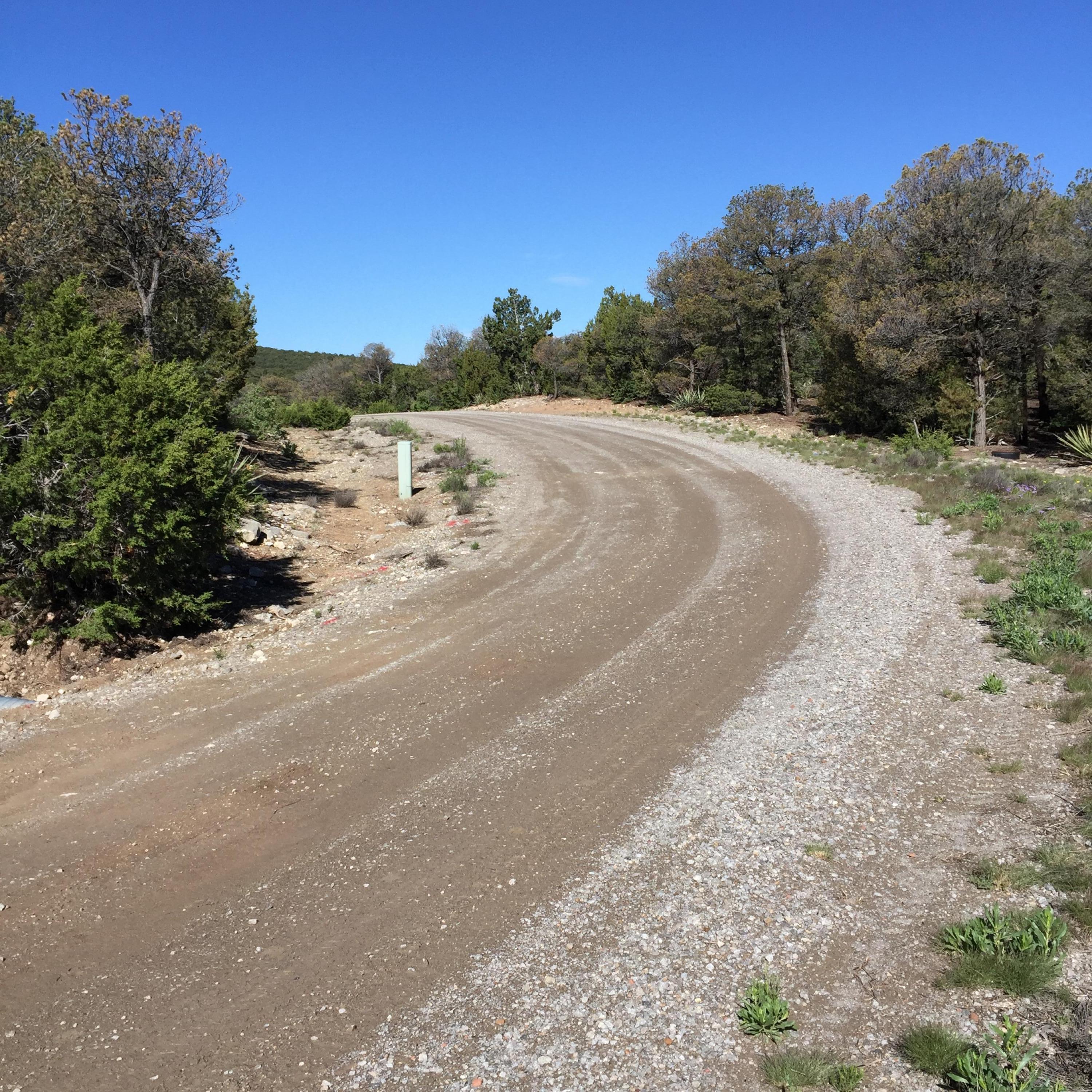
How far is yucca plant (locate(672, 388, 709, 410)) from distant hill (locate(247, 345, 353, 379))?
63292 mm

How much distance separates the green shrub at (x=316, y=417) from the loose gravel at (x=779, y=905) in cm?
2644

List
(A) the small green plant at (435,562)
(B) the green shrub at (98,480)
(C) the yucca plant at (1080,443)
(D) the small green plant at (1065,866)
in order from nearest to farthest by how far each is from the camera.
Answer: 1. (D) the small green plant at (1065,866)
2. (B) the green shrub at (98,480)
3. (A) the small green plant at (435,562)
4. (C) the yucca plant at (1080,443)

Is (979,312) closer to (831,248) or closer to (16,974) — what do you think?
(831,248)

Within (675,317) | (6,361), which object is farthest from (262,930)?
(675,317)

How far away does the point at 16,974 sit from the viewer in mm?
4078

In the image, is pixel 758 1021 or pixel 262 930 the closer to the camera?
pixel 758 1021

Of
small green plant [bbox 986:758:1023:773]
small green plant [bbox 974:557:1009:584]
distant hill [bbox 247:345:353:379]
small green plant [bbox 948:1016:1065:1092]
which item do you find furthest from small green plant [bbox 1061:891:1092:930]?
distant hill [bbox 247:345:353:379]

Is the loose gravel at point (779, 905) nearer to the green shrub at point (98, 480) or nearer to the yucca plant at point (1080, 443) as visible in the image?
the green shrub at point (98, 480)

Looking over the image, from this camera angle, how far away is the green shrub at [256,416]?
22.1m

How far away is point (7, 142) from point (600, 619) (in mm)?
14105

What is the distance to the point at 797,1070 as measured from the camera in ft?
11.0

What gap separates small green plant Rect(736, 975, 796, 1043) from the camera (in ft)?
11.8

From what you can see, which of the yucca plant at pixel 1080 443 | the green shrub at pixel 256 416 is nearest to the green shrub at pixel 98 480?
the green shrub at pixel 256 416

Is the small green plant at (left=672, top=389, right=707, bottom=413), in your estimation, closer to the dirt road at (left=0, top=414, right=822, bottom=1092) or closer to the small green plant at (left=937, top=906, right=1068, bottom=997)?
the dirt road at (left=0, top=414, right=822, bottom=1092)
